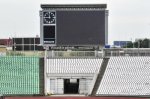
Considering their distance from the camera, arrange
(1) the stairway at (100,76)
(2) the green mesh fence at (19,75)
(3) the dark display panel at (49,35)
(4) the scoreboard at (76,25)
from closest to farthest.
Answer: (1) the stairway at (100,76) → (2) the green mesh fence at (19,75) → (3) the dark display panel at (49,35) → (4) the scoreboard at (76,25)

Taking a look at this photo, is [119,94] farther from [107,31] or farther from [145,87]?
[107,31]

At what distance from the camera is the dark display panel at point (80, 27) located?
28.7m

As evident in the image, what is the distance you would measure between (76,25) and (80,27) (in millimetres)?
319

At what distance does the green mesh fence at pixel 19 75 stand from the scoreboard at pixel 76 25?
1913 mm

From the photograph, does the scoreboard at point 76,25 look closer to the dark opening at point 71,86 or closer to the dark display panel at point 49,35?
the dark display panel at point 49,35

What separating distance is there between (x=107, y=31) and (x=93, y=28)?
3.30 feet

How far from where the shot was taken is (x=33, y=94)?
979 inches

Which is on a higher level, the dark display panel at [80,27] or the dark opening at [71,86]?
the dark display panel at [80,27]

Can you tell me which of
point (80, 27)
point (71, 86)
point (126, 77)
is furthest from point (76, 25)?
point (126, 77)

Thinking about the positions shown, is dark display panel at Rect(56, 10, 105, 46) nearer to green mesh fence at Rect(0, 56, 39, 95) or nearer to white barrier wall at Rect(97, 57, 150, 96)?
white barrier wall at Rect(97, 57, 150, 96)

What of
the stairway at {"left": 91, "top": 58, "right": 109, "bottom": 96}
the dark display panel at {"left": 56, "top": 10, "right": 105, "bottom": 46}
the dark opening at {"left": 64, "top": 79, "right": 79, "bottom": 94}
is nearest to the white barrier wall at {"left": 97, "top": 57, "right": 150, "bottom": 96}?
the stairway at {"left": 91, "top": 58, "right": 109, "bottom": 96}

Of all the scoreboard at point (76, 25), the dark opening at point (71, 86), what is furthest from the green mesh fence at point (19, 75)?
the dark opening at point (71, 86)

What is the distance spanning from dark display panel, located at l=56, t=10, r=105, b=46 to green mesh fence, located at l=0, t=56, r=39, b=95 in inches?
107

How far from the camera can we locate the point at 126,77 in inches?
1032
